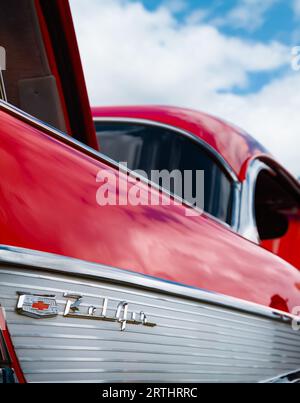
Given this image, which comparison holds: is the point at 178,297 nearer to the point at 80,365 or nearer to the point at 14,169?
the point at 80,365

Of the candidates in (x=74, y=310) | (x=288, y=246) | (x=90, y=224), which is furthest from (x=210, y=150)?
(x=74, y=310)

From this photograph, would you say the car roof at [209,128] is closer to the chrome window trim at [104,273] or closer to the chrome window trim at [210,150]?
the chrome window trim at [210,150]

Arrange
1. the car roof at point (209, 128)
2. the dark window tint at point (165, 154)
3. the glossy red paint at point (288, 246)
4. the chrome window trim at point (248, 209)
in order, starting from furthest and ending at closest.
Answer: the glossy red paint at point (288, 246), the car roof at point (209, 128), the dark window tint at point (165, 154), the chrome window trim at point (248, 209)

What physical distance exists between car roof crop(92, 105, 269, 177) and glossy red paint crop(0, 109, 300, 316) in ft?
3.67

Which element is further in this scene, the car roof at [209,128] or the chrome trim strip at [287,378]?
Result: the car roof at [209,128]

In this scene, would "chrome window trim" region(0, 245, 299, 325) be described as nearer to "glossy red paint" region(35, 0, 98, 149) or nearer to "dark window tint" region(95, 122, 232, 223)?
"glossy red paint" region(35, 0, 98, 149)

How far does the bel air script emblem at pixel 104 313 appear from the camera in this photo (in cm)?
106

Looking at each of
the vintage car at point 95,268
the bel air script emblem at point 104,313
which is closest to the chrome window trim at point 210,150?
the vintage car at point 95,268

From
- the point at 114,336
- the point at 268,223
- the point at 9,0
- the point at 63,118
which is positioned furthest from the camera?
the point at 268,223

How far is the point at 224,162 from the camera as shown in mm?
2801

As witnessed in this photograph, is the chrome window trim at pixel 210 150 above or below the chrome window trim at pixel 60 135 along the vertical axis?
above

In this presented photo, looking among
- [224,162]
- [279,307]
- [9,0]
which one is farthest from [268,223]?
[9,0]

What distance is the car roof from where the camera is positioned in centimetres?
289
